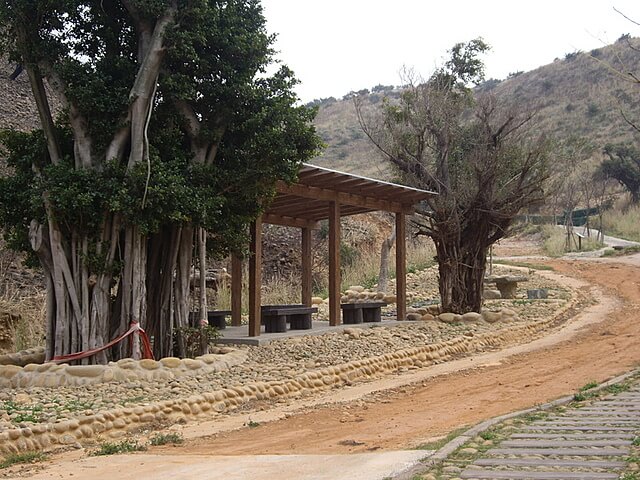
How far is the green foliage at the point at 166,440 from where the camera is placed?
260 inches

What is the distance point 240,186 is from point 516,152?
8860 mm

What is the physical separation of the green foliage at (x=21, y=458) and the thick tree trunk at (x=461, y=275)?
10.7 m

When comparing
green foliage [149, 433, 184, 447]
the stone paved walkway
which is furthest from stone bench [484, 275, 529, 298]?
green foliage [149, 433, 184, 447]

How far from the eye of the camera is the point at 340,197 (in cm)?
1359

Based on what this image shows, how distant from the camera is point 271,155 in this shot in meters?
9.83

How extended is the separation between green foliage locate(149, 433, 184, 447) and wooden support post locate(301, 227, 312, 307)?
8.93 meters

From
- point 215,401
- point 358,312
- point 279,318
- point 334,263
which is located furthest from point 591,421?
Result: point 358,312

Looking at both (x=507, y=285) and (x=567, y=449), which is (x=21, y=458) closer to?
(x=567, y=449)

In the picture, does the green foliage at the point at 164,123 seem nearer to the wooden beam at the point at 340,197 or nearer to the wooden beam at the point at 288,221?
the wooden beam at the point at 340,197

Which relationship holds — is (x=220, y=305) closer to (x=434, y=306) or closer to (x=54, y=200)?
(x=434, y=306)

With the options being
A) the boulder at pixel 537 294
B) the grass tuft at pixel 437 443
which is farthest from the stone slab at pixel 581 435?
the boulder at pixel 537 294

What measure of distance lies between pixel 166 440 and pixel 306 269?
9272 mm

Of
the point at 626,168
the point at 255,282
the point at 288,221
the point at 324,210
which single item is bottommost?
the point at 255,282

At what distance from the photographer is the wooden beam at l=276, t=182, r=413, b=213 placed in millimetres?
12320
